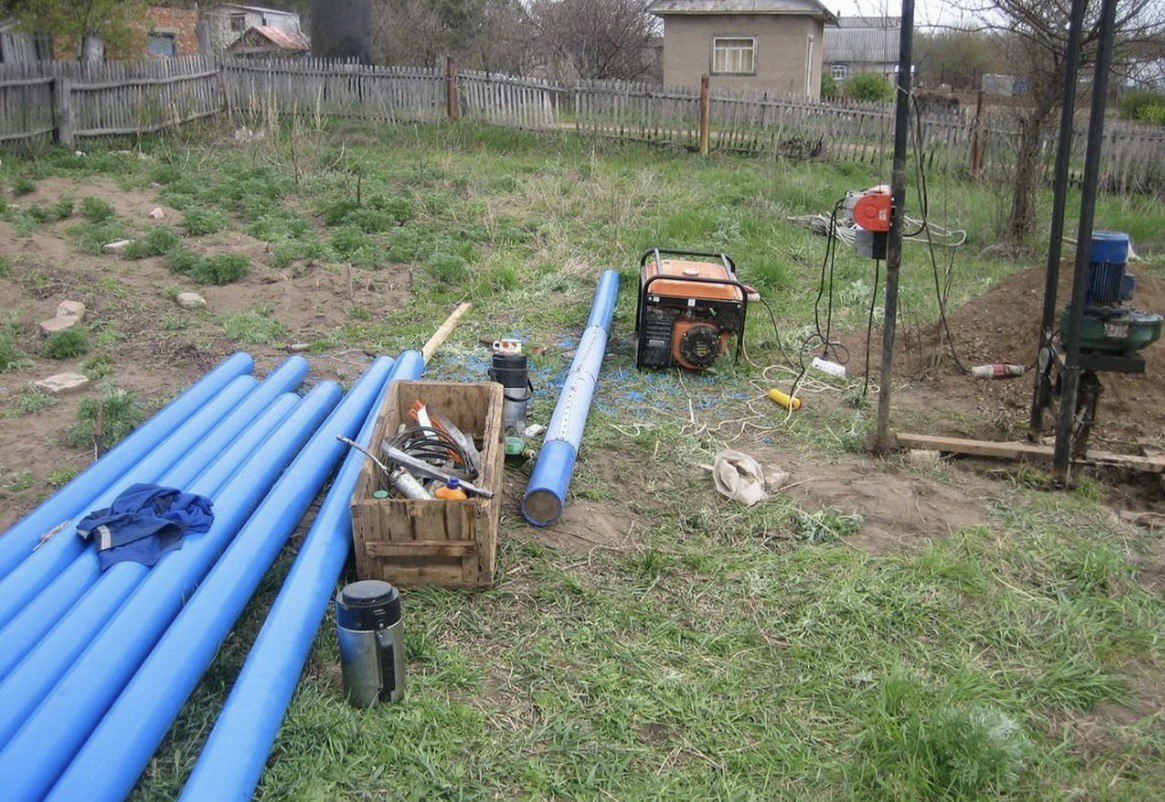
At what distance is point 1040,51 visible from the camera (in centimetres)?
1154

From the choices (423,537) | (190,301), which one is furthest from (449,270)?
(423,537)

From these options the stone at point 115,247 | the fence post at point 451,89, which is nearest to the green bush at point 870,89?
the fence post at point 451,89

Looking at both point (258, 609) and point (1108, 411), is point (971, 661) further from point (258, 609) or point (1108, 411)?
point (1108, 411)

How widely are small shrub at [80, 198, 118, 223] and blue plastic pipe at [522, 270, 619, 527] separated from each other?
5.79 metres

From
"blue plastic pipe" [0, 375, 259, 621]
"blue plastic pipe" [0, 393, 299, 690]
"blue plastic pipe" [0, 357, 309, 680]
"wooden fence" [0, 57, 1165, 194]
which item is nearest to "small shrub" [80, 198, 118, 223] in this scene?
"wooden fence" [0, 57, 1165, 194]

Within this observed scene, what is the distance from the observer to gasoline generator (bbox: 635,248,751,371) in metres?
6.98

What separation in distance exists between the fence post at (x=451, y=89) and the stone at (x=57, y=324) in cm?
1138

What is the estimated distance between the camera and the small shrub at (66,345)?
281 inches

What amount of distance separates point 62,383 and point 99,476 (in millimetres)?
2177

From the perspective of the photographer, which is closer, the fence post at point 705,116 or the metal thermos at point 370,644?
the metal thermos at point 370,644

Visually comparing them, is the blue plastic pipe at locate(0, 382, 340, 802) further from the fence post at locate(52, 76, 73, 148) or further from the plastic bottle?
the fence post at locate(52, 76, 73, 148)

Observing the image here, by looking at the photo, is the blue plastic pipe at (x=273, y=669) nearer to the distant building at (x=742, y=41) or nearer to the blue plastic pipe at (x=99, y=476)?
the blue plastic pipe at (x=99, y=476)

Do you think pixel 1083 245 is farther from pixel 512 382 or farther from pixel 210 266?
pixel 210 266

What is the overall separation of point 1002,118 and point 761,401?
36.5ft
